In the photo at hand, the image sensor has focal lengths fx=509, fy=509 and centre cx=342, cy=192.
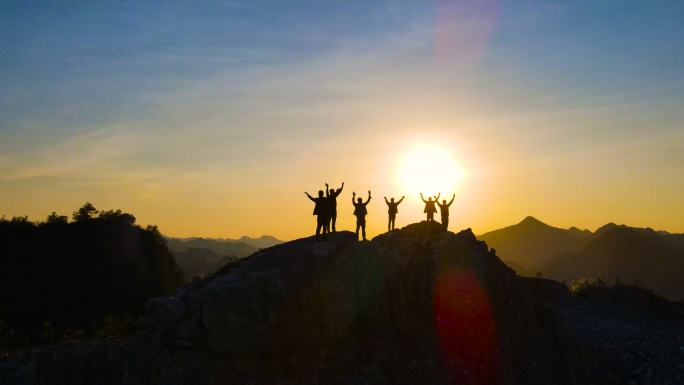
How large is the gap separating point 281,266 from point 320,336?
2178 millimetres

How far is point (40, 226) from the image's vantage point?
137 feet

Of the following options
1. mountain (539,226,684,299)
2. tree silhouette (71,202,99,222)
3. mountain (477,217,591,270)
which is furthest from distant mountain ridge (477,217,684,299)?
tree silhouette (71,202,99,222)

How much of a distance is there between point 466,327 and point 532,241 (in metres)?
138

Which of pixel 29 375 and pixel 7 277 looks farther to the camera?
pixel 7 277

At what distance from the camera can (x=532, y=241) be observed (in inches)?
5689

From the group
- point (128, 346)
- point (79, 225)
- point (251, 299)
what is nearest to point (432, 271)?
point (251, 299)

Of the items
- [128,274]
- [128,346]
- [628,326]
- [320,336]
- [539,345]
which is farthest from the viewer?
[128,274]

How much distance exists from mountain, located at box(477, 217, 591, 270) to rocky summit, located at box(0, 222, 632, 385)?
118665 millimetres

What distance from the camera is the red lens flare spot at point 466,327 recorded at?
50.4 ft

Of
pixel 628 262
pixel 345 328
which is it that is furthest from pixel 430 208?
pixel 628 262

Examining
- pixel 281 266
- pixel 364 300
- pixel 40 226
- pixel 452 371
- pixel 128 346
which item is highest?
pixel 40 226

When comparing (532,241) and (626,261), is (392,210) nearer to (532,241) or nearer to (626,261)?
(626,261)

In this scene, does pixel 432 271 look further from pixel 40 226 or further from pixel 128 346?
pixel 40 226

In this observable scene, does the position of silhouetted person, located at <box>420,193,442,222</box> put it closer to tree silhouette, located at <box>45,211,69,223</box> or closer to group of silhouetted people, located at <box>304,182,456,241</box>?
group of silhouetted people, located at <box>304,182,456,241</box>
